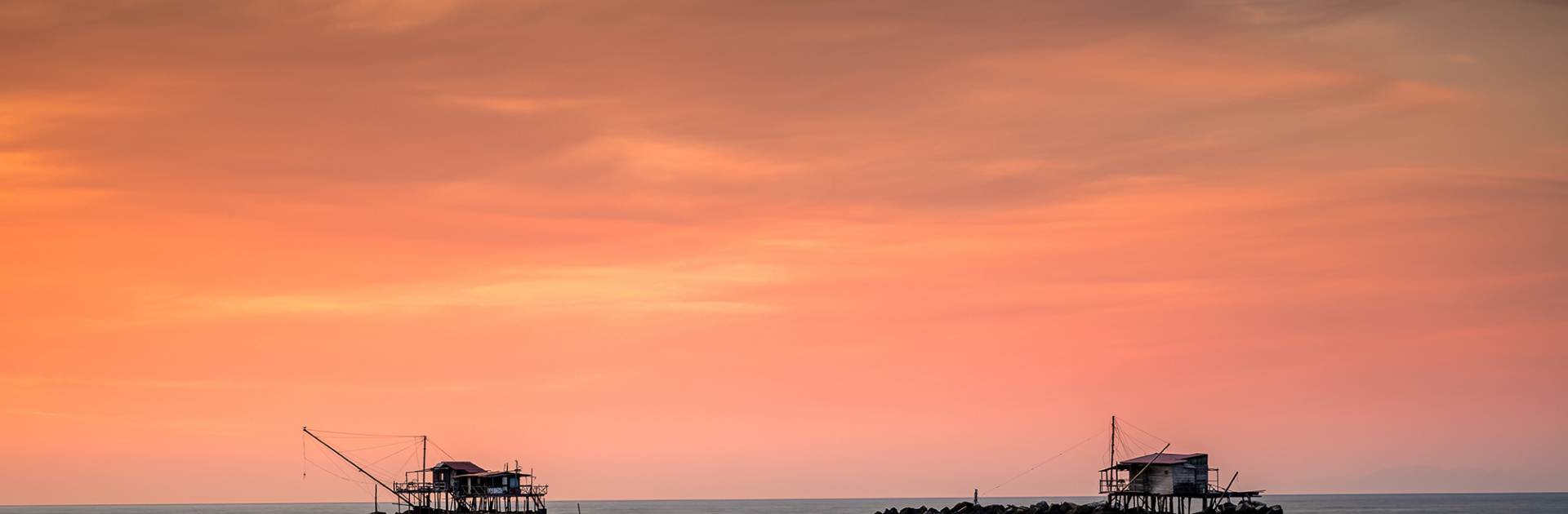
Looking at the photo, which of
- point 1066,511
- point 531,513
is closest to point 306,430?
point 531,513

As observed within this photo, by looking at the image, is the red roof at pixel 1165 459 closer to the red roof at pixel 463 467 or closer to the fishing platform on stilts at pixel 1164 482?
the fishing platform on stilts at pixel 1164 482

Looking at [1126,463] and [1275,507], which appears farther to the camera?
[1275,507]

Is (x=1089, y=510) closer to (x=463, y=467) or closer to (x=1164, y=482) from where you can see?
(x=1164, y=482)

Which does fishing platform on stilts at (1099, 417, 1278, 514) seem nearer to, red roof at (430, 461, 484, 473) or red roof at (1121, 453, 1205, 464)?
red roof at (1121, 453, 1205, 464)

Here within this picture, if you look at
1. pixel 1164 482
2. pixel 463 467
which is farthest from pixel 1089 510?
pixel 463 467

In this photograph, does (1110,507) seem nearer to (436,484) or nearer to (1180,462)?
(1180,462)

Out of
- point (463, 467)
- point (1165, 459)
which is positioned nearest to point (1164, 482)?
point (1165, 459)

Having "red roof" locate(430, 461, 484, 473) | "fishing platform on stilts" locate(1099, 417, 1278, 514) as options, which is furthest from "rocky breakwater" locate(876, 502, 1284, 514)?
"red roof" locate(430, 461, 484, 473)

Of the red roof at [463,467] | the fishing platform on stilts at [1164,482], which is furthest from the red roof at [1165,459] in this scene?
the red roof at [463,467]

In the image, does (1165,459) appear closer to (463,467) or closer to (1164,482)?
(1164,482)

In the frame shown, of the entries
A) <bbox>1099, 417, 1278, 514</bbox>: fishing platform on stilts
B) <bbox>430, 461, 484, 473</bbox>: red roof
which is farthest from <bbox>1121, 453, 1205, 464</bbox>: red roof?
<bbox>430, 461, 484, 473</bbox>: red roof

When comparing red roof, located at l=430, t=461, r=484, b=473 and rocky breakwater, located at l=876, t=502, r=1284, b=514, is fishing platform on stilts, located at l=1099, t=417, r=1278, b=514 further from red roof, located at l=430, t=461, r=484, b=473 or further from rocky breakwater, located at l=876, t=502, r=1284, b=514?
red roof, located at l=430, t=461, r=484, b=473

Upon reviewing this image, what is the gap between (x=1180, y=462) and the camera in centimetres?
10331

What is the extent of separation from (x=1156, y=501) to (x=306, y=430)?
244 ft
